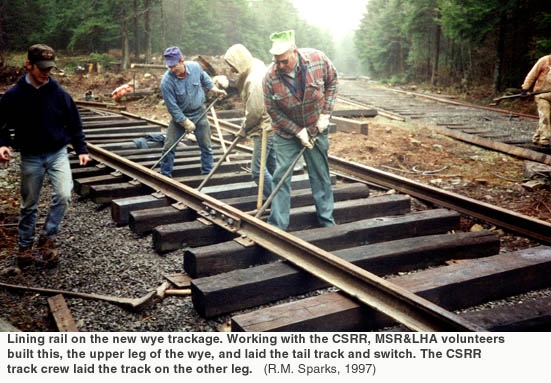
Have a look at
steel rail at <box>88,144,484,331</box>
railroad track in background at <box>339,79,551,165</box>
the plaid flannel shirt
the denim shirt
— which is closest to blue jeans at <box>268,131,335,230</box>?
the plaid flannel shirt

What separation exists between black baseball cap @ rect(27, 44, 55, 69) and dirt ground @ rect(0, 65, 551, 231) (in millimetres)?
2594

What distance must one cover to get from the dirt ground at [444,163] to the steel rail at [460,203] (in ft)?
3.11

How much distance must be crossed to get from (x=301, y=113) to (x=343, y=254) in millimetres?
1484

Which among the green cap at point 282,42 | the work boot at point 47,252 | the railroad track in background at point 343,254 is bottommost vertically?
the work boot at point 47,252

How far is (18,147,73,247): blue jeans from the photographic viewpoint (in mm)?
4277

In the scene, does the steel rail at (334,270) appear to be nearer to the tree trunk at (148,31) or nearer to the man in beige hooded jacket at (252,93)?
the man in beige hooded jacket at (252,93)

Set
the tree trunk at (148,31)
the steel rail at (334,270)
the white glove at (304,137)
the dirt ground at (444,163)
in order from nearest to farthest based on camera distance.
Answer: the steel rail at (334,270) → the white glove at (304,137) → the dirt ground at (444,163) → the tree trunk at (148,31)

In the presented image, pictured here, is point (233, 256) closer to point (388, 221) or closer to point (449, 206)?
point (388, 221)

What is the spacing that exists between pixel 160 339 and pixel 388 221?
8.43ft

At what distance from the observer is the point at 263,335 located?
263cm

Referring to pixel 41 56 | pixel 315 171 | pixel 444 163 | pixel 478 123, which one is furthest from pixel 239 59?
pixel 478 123

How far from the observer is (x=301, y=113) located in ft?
14.7

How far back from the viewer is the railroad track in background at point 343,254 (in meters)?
2.89

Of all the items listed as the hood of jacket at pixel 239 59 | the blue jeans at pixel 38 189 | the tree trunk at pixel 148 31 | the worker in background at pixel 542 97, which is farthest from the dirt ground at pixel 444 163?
the tree trunk at pixel 148 31
